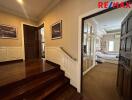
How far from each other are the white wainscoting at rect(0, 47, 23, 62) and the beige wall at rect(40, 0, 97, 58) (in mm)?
2496

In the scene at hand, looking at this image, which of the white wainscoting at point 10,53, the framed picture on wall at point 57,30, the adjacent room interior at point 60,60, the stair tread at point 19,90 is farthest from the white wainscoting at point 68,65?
the white wainscoting at point 10,53

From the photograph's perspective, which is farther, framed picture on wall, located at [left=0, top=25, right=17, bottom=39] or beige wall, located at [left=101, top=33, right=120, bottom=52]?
beige wall, located at [left=101, top=33, right=120, bottom=52]

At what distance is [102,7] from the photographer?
1.58 m

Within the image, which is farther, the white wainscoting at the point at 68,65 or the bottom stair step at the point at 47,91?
the white wainscoting at the point at 68,65

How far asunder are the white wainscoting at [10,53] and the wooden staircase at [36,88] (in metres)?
2.65

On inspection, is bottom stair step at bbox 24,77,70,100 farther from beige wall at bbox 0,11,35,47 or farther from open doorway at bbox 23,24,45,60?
open doorway at bbox 23,24,45,60

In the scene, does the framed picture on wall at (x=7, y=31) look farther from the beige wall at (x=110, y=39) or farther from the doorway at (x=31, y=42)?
the beige wall at (x=110, y=39)

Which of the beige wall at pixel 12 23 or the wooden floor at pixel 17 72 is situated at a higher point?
the beige wall at pixel 12 23

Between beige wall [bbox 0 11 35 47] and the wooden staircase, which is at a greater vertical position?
beige wall [bbox 0 11 35 47]

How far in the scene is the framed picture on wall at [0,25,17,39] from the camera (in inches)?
143

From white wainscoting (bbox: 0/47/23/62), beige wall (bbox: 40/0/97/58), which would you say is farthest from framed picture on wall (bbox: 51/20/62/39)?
white wainscoting (bbox: 0/47/23/62)

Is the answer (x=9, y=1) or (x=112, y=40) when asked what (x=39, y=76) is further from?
(x=112, y=40)

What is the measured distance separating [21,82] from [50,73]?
90 cm

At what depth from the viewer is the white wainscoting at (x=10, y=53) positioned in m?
3.66
